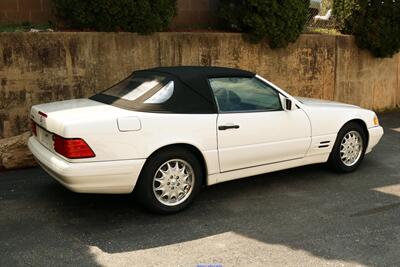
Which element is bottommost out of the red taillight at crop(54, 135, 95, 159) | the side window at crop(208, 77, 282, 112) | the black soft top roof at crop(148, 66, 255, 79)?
the red taillight at crop(54, 135, 95, 159)

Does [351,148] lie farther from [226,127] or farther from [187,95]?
[187,95]

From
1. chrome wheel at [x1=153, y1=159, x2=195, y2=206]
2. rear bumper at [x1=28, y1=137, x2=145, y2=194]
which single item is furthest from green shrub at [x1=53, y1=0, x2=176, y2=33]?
chrome wheel at [x1=153, y1=159, x2=195, y2=206]

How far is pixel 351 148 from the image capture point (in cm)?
591

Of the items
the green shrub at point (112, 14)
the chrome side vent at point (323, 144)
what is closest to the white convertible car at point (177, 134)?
the chrome side vent at point (323, 144)

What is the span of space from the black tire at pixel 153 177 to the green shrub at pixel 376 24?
712 centimetres

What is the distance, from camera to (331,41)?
9.87 m

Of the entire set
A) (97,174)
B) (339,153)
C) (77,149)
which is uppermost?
(77,149)

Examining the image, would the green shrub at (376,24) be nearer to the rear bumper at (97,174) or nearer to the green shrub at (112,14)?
the green shrub at (112,14)

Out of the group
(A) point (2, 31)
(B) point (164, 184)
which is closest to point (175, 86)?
(B) point (164, 184)

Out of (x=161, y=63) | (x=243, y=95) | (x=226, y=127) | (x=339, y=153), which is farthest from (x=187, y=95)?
(x=161, y=63)

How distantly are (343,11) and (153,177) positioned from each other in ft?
25.9

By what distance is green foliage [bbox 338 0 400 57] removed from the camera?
10.1m

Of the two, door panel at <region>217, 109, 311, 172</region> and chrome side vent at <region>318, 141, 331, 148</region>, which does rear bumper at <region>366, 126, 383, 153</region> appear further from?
door panel at <region>217, 109, 311, 172</region>

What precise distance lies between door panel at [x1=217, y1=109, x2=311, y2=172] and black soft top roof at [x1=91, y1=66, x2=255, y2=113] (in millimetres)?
244
